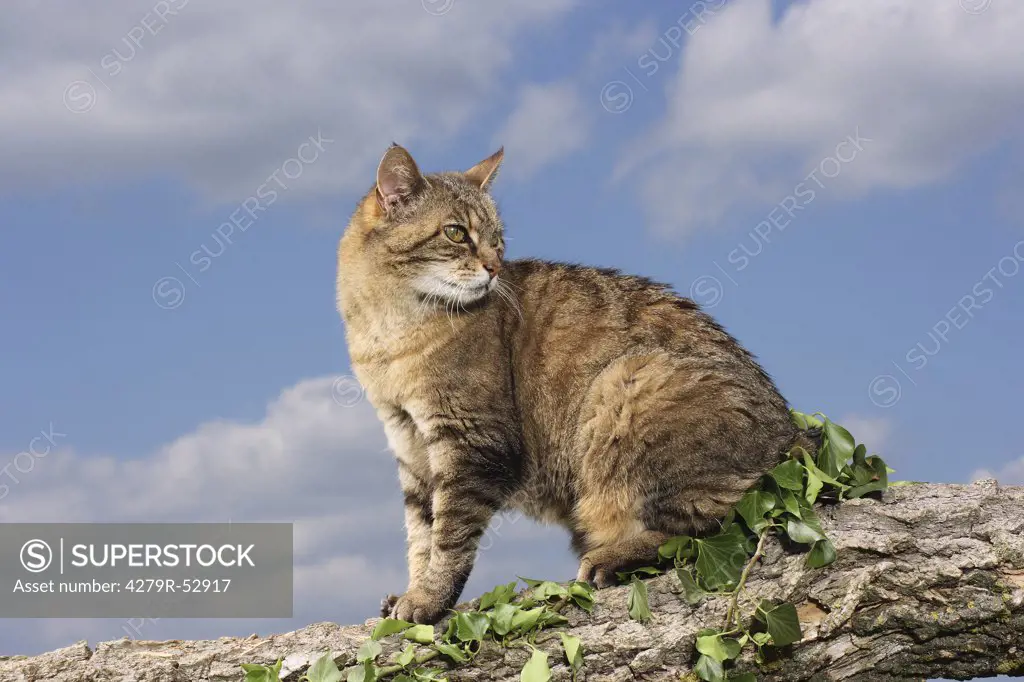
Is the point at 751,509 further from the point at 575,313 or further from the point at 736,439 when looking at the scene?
the point at 575,313

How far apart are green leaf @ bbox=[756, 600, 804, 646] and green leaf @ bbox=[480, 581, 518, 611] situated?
46.3 inches

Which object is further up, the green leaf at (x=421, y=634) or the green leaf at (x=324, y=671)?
the green leaf at (x=421, y=634)

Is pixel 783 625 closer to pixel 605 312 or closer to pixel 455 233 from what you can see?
pixel 605 312

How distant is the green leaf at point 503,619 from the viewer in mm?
4121

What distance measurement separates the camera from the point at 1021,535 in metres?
4.15

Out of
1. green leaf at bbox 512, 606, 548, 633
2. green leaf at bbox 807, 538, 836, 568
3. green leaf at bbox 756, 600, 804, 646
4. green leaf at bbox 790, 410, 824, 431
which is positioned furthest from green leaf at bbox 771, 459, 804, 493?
green leaf at bbox 512, 606, 548, 633

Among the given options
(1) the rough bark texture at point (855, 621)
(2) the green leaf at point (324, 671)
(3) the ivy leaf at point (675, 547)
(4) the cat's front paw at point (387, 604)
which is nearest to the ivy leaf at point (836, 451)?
(1) the rough bark texture at point (855, 621)

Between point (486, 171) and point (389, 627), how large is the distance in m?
2.76

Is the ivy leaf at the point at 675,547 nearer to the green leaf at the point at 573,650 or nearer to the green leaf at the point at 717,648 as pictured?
the green leaf at the point at 717,648

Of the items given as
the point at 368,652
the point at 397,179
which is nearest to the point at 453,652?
the point at 368,652

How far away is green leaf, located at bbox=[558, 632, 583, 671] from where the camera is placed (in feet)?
13.1

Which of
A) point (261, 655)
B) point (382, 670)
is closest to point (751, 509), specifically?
point (382, 670)

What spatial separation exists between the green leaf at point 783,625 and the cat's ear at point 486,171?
9.46ft

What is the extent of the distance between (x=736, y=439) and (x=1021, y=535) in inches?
52.6
